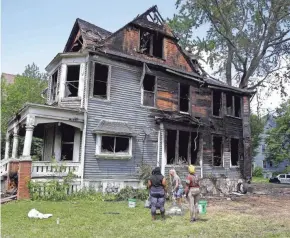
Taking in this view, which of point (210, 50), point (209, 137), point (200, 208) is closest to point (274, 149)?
point (210, 50)

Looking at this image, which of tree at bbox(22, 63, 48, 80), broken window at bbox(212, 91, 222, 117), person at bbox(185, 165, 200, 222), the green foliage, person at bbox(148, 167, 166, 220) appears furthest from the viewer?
→ tree at bbox(22, 63, 48, 80)

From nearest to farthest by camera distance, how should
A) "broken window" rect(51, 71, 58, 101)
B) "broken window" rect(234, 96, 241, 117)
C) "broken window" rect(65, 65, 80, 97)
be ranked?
"broken window" rect(65, 65, 80, 97)
"broken window" rect(51, 71, 58, 101)
"broken window" rect(234, 96, 241, 117)

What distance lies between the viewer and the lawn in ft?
26.8

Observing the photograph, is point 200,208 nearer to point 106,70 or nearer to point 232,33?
point 106,70

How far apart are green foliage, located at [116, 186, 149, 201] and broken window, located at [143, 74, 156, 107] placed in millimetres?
5174

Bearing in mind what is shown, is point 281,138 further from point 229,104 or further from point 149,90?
point 149,90

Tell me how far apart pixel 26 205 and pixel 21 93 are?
2632 cm

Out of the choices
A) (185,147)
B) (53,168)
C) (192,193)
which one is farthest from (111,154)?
(192,193)

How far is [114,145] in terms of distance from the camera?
654 inches

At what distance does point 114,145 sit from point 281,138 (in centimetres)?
3761

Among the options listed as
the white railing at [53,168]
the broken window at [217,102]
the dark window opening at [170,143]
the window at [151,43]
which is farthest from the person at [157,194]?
the broken window at [217,102]

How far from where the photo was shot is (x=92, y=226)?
891cm

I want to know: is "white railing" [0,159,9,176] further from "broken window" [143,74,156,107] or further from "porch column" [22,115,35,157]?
"broken window" [143,74,156,107]

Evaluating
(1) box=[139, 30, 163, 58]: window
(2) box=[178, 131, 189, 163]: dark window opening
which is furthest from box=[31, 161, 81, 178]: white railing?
(1) box=[139, 30, 163, 58]: window
